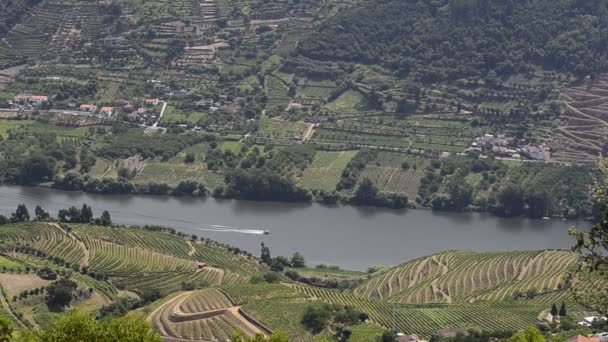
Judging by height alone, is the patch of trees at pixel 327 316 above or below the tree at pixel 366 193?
below

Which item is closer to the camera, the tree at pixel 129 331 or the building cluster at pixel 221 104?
the tree at pixel 129 331

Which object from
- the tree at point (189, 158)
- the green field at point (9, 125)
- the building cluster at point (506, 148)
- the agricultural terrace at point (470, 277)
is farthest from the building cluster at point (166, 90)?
the agricultural terrace at point (470, 277)

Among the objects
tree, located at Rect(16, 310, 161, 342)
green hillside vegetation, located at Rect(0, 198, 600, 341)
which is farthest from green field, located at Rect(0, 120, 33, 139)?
tree, located at Rect(16, 310, 161, 342)

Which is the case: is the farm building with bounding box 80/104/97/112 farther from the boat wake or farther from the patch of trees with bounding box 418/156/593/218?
the patch of trees with bounding box 418/156/593/218

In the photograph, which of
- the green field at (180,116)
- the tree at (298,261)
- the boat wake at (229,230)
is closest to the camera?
the tree at (298,261)

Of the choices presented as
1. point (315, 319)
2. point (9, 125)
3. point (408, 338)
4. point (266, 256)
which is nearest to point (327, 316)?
point (315, 319)

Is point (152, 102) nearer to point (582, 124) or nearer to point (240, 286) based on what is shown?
point (582, 124)

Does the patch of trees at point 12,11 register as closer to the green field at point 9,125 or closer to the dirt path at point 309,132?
the green field at point 9,125
